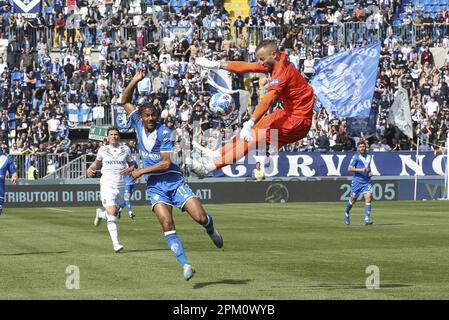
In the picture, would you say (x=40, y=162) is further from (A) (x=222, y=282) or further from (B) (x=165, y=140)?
(A) (x=222, y=282)

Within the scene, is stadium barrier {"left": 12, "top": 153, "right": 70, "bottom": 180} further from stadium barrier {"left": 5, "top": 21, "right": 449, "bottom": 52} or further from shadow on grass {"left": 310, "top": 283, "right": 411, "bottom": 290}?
shadow on grass {"left": 310, "top": 283, "right": 411, "bottom": 290}

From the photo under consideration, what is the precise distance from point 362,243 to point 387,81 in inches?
1075

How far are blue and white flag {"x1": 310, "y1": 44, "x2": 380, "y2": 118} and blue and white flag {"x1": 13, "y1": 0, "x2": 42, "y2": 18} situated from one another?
14922 millimetres

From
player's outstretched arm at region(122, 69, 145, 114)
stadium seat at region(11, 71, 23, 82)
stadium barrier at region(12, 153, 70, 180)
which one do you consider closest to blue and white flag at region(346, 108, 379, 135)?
stadium barrier at region(12, 153, 70, 180)

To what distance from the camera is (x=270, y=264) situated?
19609mm

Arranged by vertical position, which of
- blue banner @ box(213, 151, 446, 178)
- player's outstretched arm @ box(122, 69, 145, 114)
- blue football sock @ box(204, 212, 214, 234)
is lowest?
blue banner @ box(213, 151, 446, 178)

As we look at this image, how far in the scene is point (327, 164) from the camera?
48.1 metres

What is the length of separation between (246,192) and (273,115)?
30.0 metres

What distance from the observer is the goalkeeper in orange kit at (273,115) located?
53.5ft

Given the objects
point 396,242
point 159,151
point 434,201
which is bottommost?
point 434,201

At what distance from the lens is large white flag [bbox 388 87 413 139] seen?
155ft

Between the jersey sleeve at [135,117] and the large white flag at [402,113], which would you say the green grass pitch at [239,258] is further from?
the large white flag at [402,113]

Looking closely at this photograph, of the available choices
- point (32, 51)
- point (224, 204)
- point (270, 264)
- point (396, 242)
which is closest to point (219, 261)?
point (270, 264)
